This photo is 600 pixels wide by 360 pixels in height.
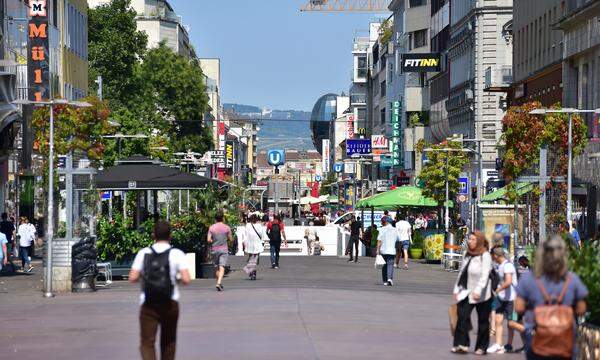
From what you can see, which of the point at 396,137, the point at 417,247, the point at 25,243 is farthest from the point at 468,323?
the point at 396,137

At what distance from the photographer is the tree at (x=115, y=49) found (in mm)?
104250

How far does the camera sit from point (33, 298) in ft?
109

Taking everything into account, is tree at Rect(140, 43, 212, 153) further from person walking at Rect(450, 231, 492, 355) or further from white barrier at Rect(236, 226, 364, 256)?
person walking at Rect(450, 231, 492, 355)

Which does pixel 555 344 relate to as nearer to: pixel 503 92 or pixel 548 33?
pixel 548 33

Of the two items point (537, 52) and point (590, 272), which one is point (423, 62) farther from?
point (590, 272)

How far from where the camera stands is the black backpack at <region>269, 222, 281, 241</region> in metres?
49.9

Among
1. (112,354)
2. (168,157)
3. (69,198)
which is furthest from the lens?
(168,157)

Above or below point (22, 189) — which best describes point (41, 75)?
above

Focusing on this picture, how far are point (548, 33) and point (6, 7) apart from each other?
20.8 m

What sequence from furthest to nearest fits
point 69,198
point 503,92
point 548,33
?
1. point 503,92
2. point 548,33
3. point 69,198

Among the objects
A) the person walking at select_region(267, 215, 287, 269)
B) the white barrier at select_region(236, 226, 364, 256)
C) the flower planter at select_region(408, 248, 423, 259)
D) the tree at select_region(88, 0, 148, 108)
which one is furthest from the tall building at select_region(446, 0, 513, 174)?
the person walking at select_region(267, 215, 287, 269)

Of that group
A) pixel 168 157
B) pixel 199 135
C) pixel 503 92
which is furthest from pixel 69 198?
pixel 199 135

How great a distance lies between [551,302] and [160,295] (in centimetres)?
439

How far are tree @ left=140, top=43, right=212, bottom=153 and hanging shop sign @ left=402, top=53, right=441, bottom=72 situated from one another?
522 inches
